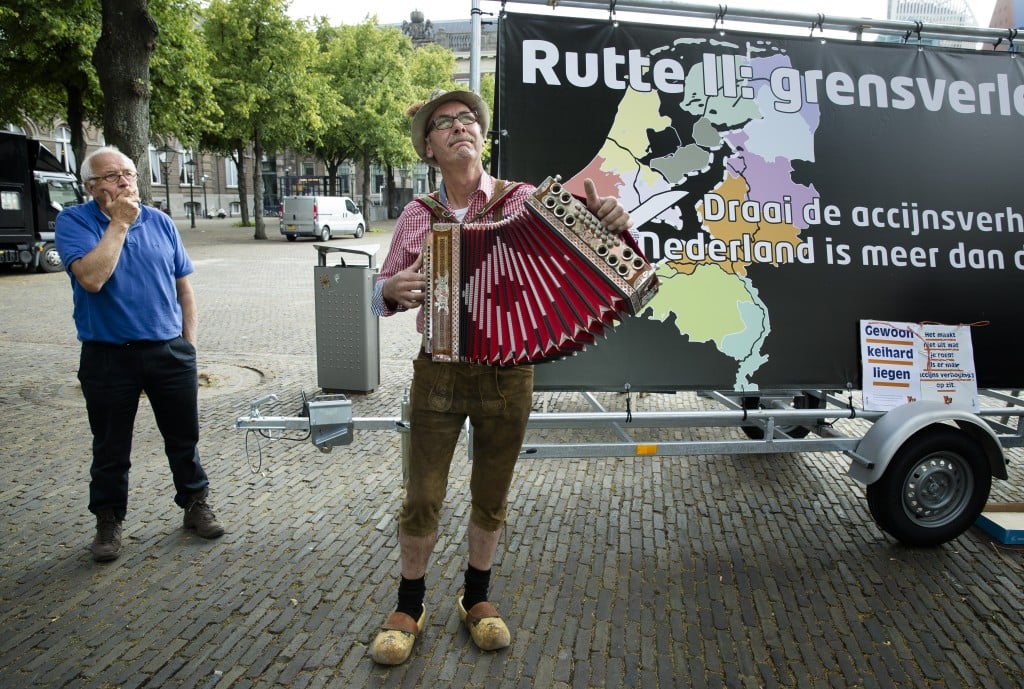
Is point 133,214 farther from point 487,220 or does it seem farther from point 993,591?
point 993,591

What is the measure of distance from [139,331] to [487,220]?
2059 millimetres

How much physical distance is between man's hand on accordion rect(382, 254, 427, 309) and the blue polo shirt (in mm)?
→ 1621

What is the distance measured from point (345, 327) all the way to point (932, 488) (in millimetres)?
5099

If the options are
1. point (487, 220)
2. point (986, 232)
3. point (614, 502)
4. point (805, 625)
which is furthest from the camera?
point (614, 502)

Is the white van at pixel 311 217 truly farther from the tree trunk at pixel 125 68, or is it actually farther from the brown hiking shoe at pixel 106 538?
the brown hiking shoe at pixel 106 538

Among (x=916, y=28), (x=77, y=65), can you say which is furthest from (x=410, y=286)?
(x=77, y=65)

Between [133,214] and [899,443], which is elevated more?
[133,214]

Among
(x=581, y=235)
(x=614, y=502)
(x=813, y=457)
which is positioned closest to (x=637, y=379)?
(x=614, y=502)

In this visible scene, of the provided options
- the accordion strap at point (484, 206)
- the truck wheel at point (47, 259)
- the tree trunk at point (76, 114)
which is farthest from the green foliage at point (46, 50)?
the accordion strap at point (484, 206)

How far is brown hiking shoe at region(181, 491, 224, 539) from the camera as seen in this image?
159 inches

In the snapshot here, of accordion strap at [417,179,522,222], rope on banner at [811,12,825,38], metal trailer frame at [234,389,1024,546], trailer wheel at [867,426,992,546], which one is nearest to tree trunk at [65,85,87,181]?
metal trailer frame at [234,389,1024,546]

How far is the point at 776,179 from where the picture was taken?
4070 mm

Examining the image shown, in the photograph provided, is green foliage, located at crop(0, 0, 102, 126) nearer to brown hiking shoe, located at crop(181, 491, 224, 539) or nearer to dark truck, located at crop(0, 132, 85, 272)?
dark truck, located at crop(0, 132, 85, 272)

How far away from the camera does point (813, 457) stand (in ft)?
19.0
